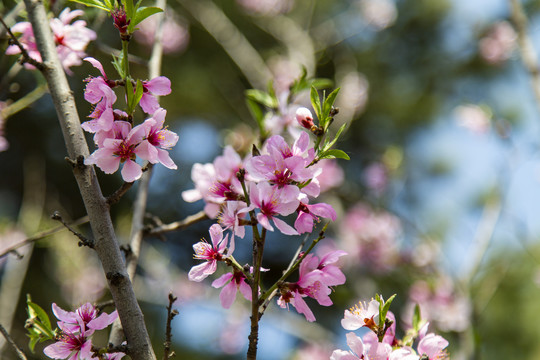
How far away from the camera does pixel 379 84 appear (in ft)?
18.9

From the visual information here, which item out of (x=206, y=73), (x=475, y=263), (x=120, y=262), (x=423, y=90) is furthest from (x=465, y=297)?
(x=423, y=90)

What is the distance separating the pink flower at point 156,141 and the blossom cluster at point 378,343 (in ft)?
1.16

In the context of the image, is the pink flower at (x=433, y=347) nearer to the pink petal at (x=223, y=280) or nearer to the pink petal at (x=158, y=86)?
the pink petal at (x=223, y=280)

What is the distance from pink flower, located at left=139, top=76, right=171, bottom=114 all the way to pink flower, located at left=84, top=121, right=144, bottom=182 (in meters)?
0.06

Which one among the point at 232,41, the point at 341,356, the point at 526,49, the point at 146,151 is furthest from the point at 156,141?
the point at 232,41

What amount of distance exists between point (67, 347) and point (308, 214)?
14.6 inches

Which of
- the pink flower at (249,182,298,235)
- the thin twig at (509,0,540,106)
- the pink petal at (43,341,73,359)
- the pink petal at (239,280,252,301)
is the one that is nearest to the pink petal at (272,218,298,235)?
the pink flower at (249,182,298,235)

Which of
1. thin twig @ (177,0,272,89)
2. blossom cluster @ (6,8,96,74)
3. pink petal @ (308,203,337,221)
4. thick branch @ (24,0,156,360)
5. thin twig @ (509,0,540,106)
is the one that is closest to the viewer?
thick branch @ (24,0,156,360)

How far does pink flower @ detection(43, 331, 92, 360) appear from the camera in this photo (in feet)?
1.90

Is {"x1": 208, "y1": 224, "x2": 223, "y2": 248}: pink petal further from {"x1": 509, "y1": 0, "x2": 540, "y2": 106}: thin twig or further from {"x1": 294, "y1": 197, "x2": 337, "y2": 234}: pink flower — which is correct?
{"x1": 509, "y1": 0, "x2": 540, "y2": 106}: thin twig

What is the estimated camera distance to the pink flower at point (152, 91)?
63 centimetres

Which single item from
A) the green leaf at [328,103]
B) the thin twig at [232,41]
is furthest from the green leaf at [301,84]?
the thin twig at [232,41]

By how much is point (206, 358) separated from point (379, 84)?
3.91 meters

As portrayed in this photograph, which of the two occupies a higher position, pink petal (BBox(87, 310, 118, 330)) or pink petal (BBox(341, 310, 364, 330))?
pink petal (BBox(87, 310, 118, 330))
